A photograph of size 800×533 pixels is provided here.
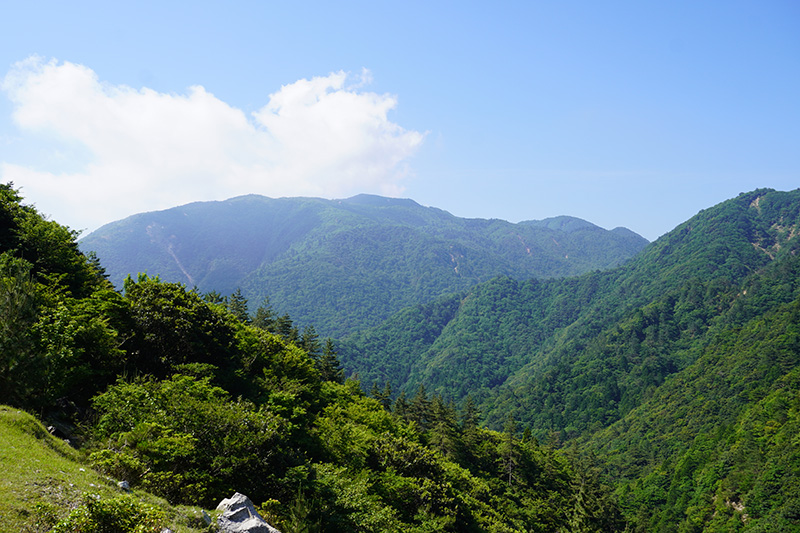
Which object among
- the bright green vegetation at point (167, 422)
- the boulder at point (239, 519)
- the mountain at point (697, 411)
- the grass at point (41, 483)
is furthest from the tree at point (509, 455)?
the grass at point (41, 483)

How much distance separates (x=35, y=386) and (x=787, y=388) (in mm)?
134289

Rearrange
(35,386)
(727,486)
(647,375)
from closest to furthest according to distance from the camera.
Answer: (35,386) < (727,486) < (647,375)

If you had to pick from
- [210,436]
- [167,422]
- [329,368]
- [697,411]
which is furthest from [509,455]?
[697,411]

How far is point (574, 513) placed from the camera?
5538cm

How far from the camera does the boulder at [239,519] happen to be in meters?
13.8

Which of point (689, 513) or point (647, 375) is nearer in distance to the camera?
point (689, 513)

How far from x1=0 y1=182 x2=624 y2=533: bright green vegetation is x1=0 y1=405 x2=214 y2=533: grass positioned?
0.17 feet

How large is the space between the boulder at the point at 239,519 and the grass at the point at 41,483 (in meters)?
0.72

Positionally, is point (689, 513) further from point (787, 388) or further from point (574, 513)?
point (574, 513)

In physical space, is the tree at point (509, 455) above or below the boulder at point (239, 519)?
below

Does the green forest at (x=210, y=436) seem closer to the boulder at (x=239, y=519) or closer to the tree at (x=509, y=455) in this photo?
the tree at (x=509, y=455)

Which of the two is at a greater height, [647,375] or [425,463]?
[425,463]

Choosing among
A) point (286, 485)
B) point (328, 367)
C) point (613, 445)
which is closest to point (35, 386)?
point (286, 485)

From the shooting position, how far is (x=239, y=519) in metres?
14.2
